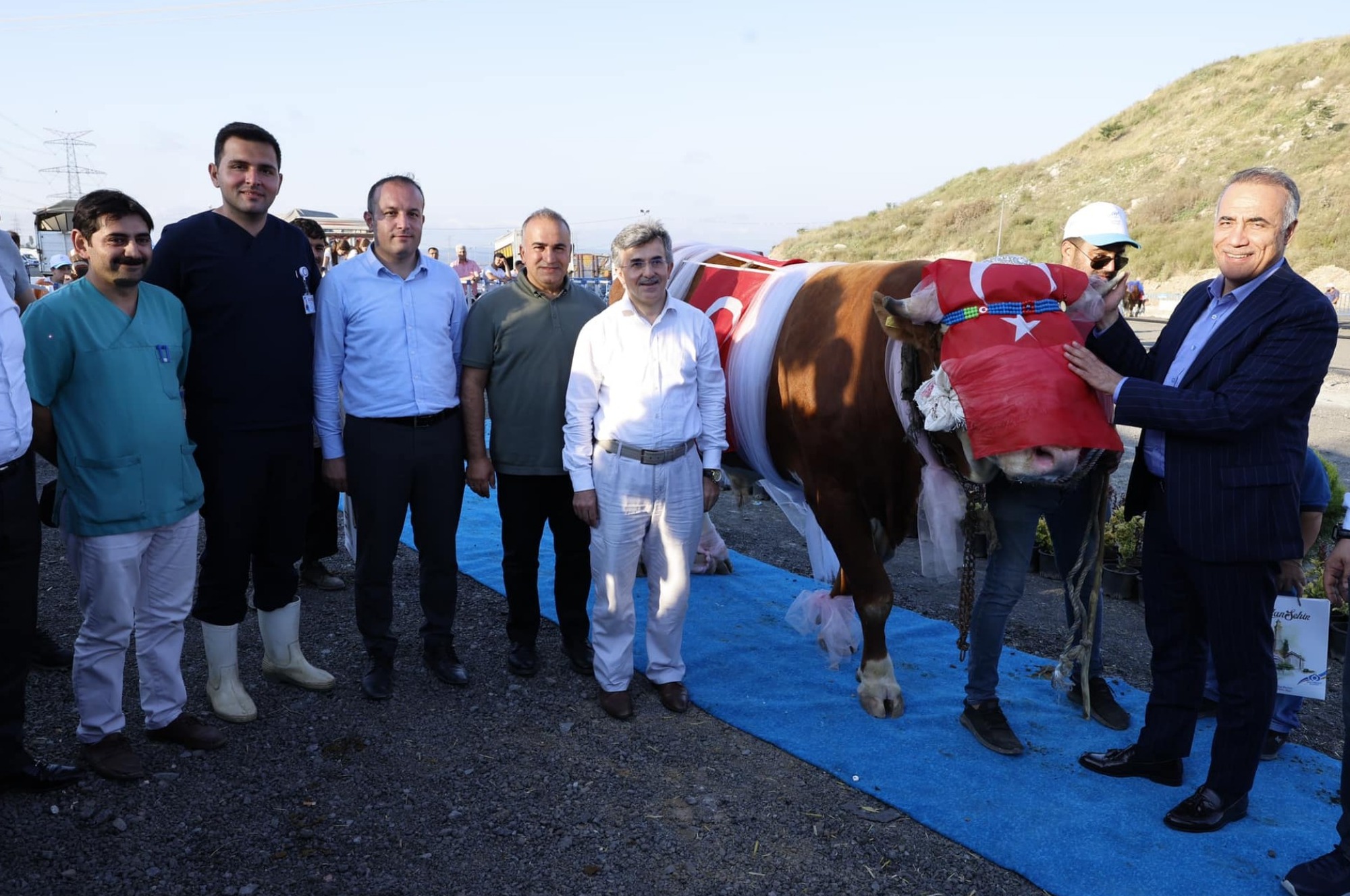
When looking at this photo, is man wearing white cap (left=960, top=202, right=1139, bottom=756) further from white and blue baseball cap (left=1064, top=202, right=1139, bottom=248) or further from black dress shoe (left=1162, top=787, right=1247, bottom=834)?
black dress shoe (left=1162, top=787, right=1247, bottom=834)

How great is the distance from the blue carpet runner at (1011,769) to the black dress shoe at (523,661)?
503 millimetres

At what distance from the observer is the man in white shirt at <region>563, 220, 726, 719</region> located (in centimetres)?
335

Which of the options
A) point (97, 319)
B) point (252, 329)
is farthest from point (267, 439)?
point (97, 319)

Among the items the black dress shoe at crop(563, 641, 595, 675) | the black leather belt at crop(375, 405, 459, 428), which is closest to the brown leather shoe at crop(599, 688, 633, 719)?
the black dress shoe at crop(563, 641, 595, 675)

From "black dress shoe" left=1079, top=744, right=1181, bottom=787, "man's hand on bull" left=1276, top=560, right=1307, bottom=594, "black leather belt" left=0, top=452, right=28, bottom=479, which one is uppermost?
"black leather belt" left=0, top=452, right=28, bottom=479

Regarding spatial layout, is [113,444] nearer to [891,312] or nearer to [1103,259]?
[891,312]

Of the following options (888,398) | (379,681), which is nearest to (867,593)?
(888,398)

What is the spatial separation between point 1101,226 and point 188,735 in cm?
379

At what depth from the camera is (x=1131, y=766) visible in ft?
10.1

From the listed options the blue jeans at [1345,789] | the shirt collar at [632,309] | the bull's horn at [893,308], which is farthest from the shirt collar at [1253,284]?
the shirt collar at [632,309]

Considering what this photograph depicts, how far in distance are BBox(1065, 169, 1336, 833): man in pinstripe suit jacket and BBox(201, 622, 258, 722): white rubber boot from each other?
3110 mm

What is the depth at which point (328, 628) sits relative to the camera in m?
4.43

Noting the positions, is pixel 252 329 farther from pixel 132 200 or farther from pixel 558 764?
pixel 558 764

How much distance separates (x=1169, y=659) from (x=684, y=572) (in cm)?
168
